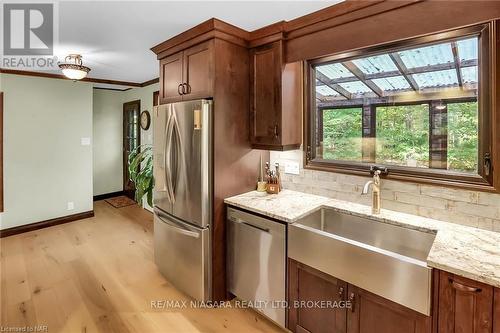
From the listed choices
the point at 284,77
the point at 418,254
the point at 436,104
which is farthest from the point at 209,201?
the point at 436,104

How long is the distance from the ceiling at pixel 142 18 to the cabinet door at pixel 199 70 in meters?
0.19

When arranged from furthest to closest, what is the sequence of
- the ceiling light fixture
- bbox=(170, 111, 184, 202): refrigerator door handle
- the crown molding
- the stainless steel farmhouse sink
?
the crown molding → the ceiling light fixture → bbox=(170, 111, 184, 202): refrigerator door handle → the stainless steel farmhouse sink

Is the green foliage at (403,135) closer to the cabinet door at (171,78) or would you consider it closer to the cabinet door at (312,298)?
the cabinet door at (312,298)

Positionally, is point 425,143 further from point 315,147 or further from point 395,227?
point 315,147

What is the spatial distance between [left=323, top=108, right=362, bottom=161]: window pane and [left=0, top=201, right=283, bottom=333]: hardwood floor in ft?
4.89

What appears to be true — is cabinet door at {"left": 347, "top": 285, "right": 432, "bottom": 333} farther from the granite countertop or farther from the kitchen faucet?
the kitchen faucet

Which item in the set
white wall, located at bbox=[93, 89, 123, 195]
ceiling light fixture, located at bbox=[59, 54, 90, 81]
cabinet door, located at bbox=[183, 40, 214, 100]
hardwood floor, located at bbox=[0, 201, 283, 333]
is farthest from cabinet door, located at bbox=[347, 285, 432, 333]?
white wall, located at bbox=[93, 89, 123, 195]

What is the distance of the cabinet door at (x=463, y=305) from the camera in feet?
3.91

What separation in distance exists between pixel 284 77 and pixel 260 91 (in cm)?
24

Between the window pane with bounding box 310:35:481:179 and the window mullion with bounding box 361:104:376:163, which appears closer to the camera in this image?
the window pane with bounding box 310:35:481:179

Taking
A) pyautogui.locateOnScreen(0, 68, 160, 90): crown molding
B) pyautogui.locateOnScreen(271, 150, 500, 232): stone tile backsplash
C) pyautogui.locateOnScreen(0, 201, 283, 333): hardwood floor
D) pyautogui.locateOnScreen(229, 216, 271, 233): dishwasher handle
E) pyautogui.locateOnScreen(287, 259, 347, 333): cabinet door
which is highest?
pyautogui.locateOnScreen(0, 68, 160, 90): crown molding

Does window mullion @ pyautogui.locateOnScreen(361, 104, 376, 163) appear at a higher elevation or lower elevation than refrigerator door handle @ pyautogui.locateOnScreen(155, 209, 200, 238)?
higher

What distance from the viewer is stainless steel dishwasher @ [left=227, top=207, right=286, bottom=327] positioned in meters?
1.98

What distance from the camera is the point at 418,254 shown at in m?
1.79
